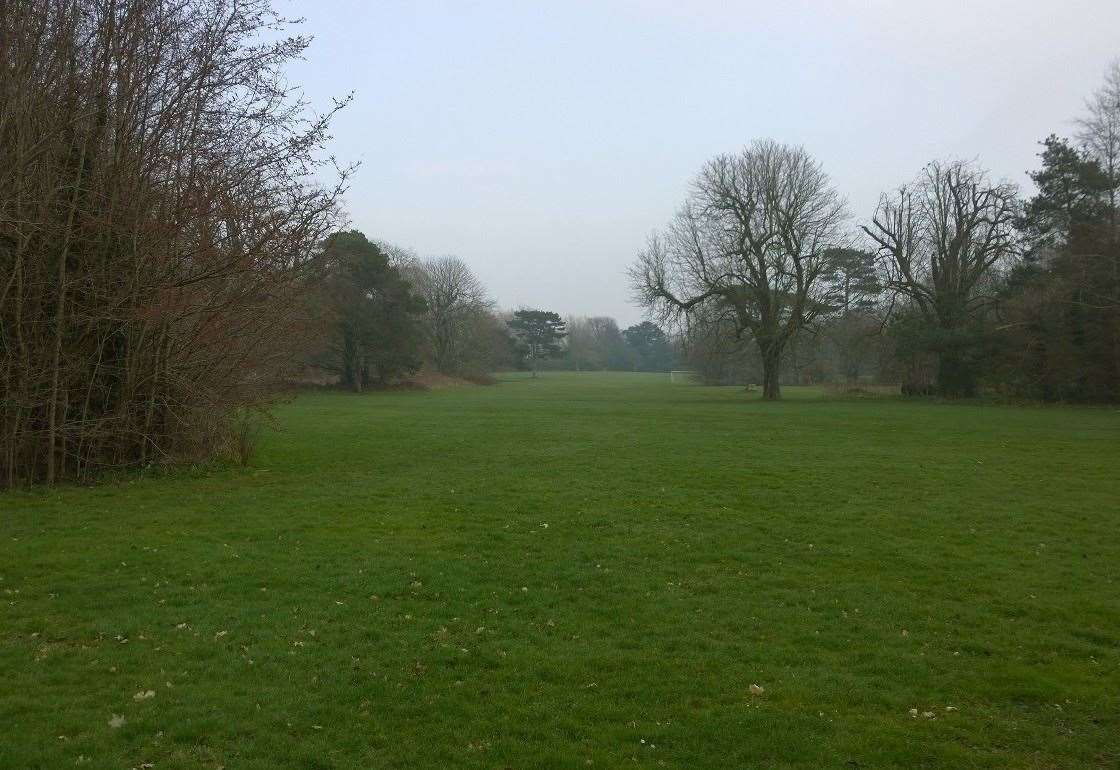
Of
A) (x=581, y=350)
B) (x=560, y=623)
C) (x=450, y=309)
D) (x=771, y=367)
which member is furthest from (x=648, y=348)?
(x=560, y=623)

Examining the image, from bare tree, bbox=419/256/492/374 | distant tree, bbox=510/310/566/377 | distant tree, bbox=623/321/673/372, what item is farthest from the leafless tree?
distant tree, bbox=623/321/673/372

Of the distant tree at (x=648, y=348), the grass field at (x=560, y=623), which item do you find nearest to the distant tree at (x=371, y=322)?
the grass field at (x=560, y=623)

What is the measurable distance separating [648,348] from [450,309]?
5900 centimetres

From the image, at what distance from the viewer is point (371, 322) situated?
5903 centimetres

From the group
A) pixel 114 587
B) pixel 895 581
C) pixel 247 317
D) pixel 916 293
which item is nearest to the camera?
pixel 114 587

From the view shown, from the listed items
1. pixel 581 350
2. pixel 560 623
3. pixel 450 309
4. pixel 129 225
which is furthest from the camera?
pixel 581 350

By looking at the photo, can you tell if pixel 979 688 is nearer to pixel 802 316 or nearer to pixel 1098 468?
pixel 1098 468

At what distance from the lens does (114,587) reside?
7.82 m

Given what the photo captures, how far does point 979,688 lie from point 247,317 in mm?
14434

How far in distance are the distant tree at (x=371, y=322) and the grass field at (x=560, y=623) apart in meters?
44.5

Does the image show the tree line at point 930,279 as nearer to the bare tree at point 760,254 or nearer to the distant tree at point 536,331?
the bare tree at point 760,254

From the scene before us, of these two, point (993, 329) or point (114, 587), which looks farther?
point (993, 329)

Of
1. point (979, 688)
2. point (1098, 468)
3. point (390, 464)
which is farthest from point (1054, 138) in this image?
point (979, 688)

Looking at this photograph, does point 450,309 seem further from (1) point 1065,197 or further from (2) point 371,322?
(1) point 1065,197
